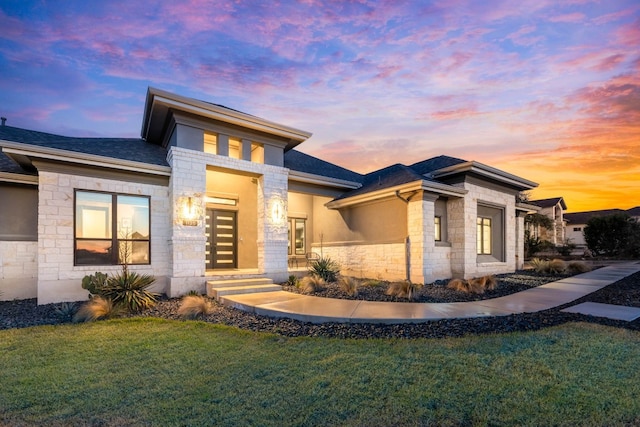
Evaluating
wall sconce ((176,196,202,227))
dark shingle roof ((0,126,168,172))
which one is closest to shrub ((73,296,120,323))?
wall sconce ((176,196,202,227))

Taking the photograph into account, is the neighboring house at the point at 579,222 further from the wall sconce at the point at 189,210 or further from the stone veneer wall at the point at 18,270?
the stone veneer wall at the point at 18,270

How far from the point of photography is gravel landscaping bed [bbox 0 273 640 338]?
212 inches

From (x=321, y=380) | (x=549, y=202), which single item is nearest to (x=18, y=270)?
(x=321, y=380)

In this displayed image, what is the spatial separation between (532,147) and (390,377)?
15230 millimetres

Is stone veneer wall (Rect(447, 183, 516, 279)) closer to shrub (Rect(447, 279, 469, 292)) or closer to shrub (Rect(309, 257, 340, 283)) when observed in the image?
shrub (Rect(447, 279, 469, 292))

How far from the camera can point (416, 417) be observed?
2.73 meters

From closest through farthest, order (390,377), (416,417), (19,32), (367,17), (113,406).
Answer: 1. (416,417)
2. (113,406)
3. (390,377)
4. (367,17)
5. (19,32)

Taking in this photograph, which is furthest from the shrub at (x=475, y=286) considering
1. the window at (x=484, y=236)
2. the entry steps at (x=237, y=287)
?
the entry steps at (x=237, y=287)

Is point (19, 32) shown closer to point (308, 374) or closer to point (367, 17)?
point (367, 17)

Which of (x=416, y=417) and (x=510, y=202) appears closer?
(x=416, y=417)

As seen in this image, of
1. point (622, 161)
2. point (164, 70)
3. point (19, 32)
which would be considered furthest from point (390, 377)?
point (622, 161)

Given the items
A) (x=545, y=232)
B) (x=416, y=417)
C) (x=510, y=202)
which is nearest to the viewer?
(x=416, y=417)

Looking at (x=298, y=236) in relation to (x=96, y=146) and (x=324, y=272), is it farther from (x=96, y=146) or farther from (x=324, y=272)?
(x=96, y=146)

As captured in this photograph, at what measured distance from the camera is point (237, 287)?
8891 mm
